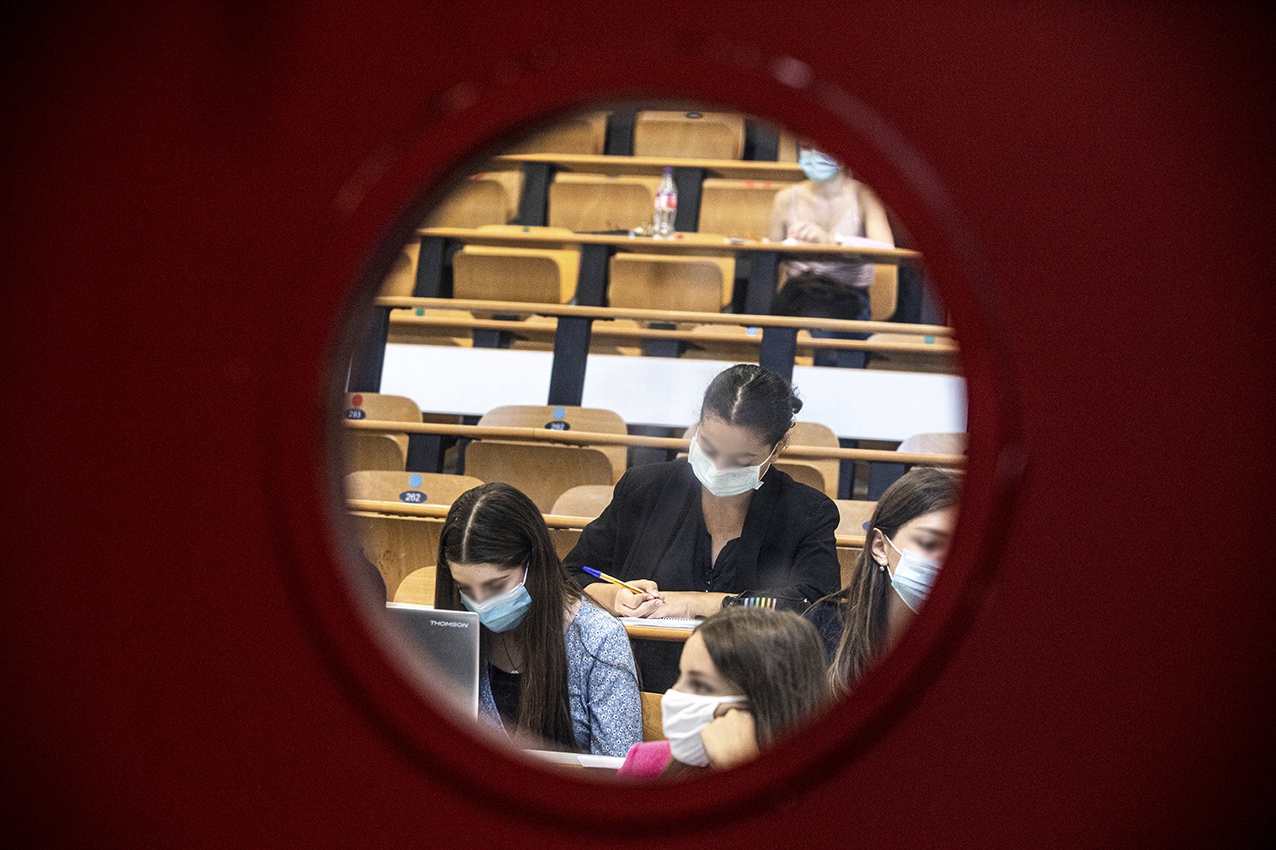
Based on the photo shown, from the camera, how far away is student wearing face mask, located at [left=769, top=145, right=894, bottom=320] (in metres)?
3.30

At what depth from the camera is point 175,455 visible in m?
0.89

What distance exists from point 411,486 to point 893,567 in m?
1.34

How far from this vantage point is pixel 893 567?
159 centimetres

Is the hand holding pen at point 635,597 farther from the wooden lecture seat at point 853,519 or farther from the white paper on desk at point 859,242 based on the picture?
the white paper on desk at point 859,242

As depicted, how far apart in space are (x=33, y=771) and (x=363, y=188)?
0.56m

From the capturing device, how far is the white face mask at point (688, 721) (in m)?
1.24

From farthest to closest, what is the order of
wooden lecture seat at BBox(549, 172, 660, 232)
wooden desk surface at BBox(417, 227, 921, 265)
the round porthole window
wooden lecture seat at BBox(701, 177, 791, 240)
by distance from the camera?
wooden lecture seat at BBox(701, 177, 791, 240) < wooden lecture seat at BBox(549, 172, 660, 232) < wooden desk surface at BBox(417, 227, 921, 265) < the round porthole window

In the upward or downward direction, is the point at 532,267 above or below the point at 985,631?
above

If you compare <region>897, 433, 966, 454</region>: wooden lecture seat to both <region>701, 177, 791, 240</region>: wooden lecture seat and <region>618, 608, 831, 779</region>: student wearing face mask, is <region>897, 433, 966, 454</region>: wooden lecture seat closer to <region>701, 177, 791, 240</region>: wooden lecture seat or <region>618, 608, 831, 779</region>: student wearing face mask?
<region>701, 177, 791, 240</region>: wooden lecture seat

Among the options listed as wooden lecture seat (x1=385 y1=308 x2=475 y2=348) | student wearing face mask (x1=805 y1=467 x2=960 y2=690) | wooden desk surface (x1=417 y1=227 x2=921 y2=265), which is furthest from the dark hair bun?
wooden lecture seat (x1=385 y1=308 x2=475 y2=348)

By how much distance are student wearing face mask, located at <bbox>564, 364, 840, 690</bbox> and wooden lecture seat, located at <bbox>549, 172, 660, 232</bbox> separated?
2.18 m

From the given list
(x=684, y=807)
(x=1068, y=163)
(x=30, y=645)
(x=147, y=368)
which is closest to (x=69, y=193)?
(x=147, y=368)

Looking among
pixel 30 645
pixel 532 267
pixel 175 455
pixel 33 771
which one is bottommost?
Result: pixel 33 771

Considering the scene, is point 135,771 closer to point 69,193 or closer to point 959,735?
point 69,193
